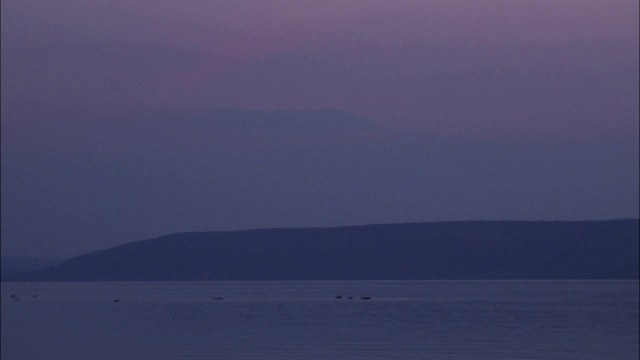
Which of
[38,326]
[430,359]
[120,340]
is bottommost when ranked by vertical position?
[430,359]

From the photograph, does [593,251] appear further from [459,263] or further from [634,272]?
[459,263]

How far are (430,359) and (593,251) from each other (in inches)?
5051

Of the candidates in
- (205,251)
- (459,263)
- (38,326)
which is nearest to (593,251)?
(459,263)

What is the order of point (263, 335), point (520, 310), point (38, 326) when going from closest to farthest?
point (263, 335), point (38, 326), point (520, 310)

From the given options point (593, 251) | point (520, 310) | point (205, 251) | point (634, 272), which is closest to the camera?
point (520, 310)

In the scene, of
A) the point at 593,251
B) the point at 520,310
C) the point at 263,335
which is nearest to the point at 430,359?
the point at 263,335

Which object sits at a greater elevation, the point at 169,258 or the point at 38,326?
the point at 169,258

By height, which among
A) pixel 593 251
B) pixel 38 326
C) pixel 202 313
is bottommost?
pixel 38 326

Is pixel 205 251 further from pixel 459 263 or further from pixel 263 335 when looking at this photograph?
pixel 263 335

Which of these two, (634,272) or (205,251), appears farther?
(205,251)

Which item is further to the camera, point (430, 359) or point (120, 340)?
point (120, 340)

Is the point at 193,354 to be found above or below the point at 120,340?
below

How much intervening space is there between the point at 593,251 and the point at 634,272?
1416 cm

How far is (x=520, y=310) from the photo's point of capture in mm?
58250
